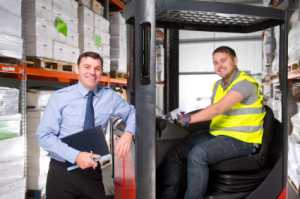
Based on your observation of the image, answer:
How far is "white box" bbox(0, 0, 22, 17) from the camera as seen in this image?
11.2 ft

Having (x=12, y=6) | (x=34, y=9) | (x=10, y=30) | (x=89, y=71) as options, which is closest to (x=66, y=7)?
(x=34, y=9)

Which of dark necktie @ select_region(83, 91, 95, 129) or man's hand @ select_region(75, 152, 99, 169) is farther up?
dark necktie @ select_region(83, 91, 95, 129)

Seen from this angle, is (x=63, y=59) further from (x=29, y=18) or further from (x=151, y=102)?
(x=151, y=102)

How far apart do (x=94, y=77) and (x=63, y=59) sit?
174cm

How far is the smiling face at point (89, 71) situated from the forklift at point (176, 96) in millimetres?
751

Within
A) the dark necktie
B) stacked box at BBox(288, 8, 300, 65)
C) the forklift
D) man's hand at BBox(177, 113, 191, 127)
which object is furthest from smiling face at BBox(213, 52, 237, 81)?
stacked box at BBox(288, 8, 300, 65)

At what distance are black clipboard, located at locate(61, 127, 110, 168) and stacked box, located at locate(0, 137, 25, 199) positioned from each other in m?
1.09

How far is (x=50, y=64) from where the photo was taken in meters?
4.59

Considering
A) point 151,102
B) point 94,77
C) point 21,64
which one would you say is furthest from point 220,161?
point 21,64

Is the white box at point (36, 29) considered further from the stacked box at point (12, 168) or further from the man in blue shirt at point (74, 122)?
the stacked box at point (12, 168)

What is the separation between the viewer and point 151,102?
1928 millimetres

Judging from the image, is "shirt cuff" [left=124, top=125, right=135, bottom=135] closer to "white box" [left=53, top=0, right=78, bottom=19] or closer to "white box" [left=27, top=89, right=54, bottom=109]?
"white box" [left=27, top=89, right=54, bottom=109]

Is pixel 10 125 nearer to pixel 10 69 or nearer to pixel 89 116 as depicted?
pixel 10 69

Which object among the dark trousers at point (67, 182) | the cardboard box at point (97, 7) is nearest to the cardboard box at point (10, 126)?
the dark trousers at point (67, 182)
